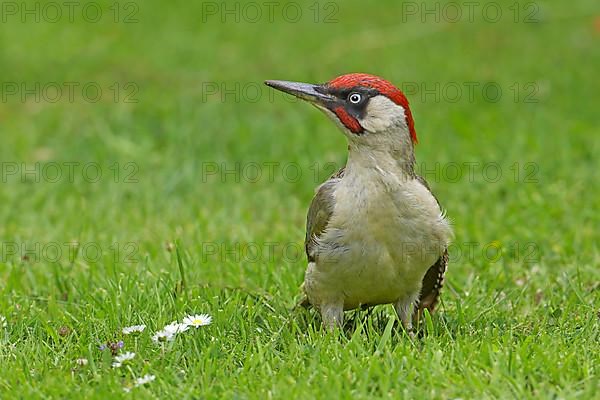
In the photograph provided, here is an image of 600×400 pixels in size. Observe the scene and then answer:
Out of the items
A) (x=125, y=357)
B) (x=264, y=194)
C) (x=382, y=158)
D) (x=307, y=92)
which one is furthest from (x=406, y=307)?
(x=264, y=194)

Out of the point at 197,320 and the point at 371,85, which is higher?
the point at 371,85

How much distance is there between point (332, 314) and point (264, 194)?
2717 millimetres

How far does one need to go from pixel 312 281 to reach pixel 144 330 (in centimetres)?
84

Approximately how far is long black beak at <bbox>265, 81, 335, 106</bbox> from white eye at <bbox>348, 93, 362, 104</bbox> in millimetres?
81

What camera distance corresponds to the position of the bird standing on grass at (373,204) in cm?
468

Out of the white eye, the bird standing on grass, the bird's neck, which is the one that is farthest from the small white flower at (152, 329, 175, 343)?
the white eye

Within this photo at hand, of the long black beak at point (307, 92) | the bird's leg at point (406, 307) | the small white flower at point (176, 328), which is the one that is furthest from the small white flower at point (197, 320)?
the long black beak at point (307, 92)

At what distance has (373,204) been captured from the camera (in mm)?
4656

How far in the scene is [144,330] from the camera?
459 centimetres

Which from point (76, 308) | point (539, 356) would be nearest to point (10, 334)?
point (76, 308)

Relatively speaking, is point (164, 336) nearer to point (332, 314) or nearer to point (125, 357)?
point (125, 357)

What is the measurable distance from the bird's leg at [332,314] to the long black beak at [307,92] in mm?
954

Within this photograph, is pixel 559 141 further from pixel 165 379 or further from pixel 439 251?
pixel 165 379

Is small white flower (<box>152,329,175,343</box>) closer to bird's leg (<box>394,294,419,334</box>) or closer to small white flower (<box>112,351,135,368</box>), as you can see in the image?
small white flower (<box>112,351,135,368</box>)
